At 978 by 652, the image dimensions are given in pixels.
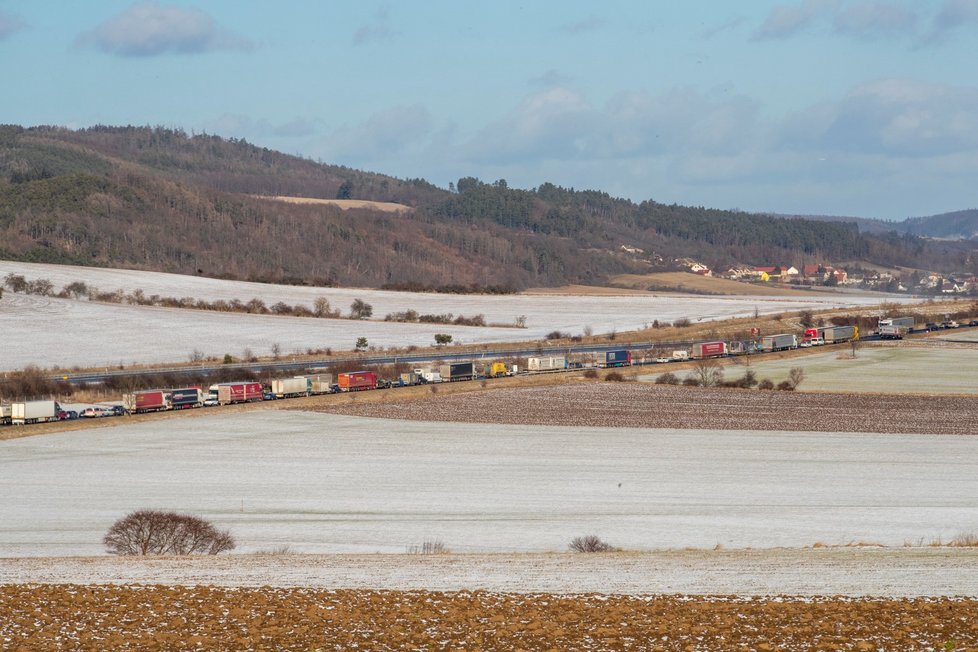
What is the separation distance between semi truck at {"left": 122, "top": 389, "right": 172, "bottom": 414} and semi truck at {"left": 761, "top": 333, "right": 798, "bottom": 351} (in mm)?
54404

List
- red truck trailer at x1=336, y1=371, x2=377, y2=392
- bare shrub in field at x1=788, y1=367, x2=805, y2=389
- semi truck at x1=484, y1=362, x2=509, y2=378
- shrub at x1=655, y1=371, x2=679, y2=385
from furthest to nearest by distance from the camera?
semi truck at x1=484, y1=362, x2=509, y2=378, shrub at x1=655, y1=371, x2=679, y2=385, bare shrub in field at x1=788, y1=367, x2=805, y2=389, red truck trailer at x1=336, y1=371, x2=377, y2=392

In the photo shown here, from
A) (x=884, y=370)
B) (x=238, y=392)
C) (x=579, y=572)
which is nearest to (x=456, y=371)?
(x=238, y=392)

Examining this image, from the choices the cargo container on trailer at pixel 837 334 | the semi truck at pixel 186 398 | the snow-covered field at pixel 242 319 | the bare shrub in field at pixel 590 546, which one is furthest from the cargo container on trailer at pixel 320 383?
the cargo container on trailer at pixel 837 334

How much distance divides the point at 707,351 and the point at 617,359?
309 inches

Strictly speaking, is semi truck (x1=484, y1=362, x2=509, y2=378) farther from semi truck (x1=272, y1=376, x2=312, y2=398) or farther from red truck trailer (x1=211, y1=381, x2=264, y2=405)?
red truck trailer (x1=211, y1=381, x2=264, y2=405)

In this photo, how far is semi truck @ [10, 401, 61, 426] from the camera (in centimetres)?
5716

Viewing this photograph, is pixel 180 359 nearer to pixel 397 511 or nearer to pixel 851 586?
pixel 397 511

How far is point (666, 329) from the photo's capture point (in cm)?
11956

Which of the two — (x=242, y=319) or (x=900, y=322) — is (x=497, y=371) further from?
(x=900, y=322)

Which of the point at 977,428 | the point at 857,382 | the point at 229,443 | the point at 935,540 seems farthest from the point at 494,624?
the point at 857,382

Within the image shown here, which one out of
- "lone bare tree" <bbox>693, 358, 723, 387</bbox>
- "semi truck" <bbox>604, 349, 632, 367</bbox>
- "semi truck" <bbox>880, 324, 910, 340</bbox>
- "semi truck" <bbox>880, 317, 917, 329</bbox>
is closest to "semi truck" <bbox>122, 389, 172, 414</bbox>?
"lone bare tree" <bbox>693, 358, 723, 387</bbox>

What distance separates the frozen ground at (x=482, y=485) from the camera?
109 ft

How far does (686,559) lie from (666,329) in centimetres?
9376

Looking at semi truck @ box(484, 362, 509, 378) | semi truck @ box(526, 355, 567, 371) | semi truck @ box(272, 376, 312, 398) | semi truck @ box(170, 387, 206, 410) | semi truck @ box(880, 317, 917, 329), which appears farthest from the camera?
semi truck @ box(880, 317, 917, 329)
